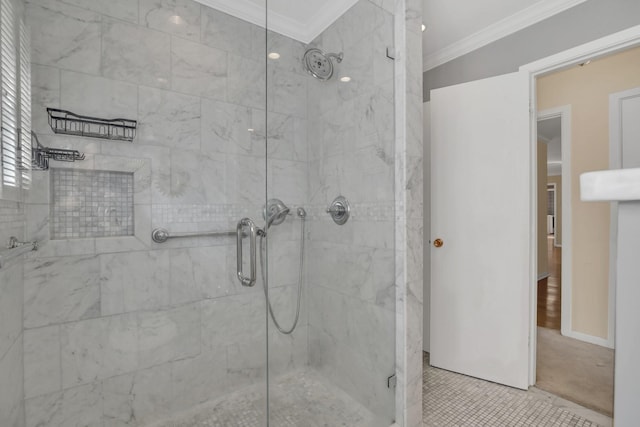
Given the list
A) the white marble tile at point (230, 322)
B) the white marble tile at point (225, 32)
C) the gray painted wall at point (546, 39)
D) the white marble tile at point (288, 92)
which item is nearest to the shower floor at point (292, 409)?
the white marble tile at point (230, 322)

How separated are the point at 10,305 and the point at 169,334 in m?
0.71

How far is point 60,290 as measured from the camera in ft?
4.80

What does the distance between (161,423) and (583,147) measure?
12.7 feet

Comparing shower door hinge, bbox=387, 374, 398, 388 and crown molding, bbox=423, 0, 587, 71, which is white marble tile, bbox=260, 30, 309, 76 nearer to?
crown molding, bbox=423, 0, 587, 71

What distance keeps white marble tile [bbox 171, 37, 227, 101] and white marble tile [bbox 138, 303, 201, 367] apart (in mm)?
1273

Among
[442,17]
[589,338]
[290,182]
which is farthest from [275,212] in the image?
[589,338]

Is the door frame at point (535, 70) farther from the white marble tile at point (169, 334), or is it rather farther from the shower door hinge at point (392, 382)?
the white marble tile at point (169, 334)

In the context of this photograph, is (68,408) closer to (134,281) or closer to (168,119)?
(134,281)

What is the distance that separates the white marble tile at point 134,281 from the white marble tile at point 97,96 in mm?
746

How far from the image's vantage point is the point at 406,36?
1.62 metres

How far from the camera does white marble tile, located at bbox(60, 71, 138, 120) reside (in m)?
1.46

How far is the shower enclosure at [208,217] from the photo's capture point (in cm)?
146

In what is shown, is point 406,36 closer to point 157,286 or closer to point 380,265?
point 380,265

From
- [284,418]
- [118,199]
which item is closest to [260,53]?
[118,199]
